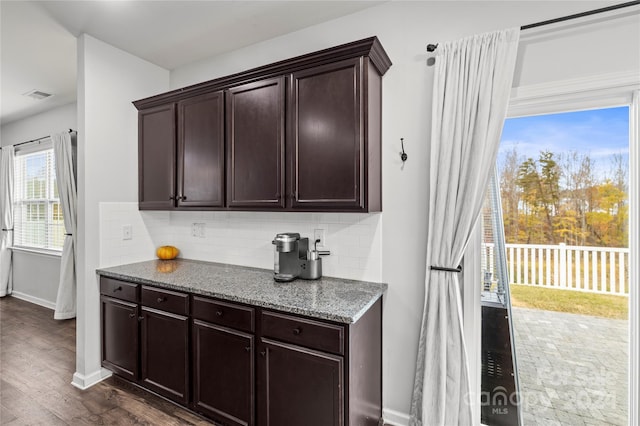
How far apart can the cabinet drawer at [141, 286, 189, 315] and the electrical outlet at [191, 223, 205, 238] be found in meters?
0.75

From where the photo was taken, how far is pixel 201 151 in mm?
2527

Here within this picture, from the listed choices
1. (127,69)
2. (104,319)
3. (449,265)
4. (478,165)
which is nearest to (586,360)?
(449,265)

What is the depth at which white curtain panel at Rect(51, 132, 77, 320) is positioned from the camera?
3939mm

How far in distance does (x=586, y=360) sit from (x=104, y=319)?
11.0 feet

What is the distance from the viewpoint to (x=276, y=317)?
5.73 ft

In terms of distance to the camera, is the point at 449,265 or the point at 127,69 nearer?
the point at 449,265

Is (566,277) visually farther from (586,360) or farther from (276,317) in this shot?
(276,317)

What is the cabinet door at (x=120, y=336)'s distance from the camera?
2.38 m

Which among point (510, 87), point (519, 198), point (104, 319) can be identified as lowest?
point (104, 319)

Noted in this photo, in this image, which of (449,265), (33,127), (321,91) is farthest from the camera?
(33,127)

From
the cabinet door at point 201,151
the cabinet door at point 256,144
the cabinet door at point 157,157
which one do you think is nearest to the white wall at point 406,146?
the cabinet door at point 256,144

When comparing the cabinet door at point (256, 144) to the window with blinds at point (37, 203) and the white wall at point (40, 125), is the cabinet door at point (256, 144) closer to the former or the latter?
the white wall at point (40, 125)

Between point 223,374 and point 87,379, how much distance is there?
1.43 metres

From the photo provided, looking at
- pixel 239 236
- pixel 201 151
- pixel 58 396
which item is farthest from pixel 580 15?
pixel 58 396
